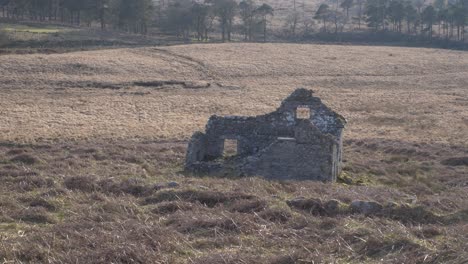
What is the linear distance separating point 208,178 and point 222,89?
42270 mm

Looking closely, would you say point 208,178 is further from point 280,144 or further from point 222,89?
point 222,89

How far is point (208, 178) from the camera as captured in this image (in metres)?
17.6

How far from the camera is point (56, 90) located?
54500mm

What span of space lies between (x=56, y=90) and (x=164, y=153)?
3029 centimetres

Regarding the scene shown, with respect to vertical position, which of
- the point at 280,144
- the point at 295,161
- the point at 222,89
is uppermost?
the point at 222,89

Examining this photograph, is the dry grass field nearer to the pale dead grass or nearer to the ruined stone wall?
the pale dead grass

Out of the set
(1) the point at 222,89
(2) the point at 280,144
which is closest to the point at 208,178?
(2) the point at 280,144

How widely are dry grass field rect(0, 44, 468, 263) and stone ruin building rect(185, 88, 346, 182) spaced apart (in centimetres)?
121

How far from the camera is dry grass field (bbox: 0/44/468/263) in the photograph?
849cm

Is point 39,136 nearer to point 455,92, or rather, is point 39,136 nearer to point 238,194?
point 238,194

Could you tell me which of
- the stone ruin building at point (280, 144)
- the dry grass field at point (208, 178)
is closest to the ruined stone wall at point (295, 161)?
the stone ruin building at point (280, 144)

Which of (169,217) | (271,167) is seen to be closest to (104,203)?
(169,217)

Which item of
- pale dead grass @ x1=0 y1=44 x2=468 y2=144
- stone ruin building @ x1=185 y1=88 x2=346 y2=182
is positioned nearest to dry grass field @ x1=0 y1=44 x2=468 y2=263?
pale dead grass @ x1=0 y1=44 x2=468 y2=144

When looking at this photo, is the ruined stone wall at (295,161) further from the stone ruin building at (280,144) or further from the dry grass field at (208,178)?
the dry grass field at (208,178)
